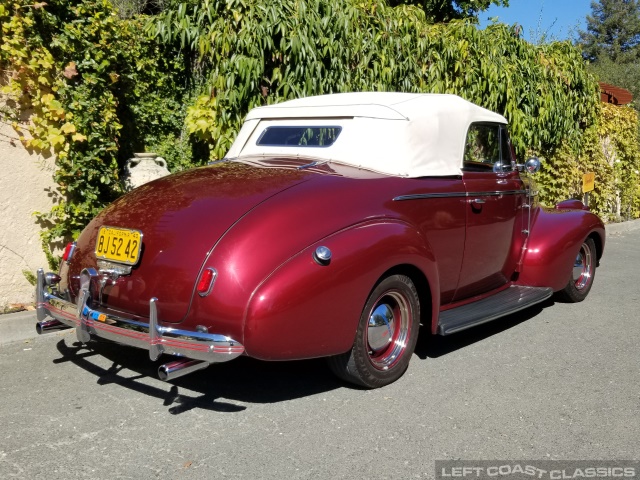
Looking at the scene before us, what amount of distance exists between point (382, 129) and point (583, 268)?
3.04 meters

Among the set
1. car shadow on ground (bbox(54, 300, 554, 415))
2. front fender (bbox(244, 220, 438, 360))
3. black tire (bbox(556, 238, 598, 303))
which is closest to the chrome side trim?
front fender (bbox(244, 220, 438, 360))

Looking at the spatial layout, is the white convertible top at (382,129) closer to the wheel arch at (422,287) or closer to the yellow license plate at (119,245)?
the wheel arch at (422,287)

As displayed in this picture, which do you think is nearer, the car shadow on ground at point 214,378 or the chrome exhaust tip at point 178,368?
the chrome exhaust tip at point 178,368

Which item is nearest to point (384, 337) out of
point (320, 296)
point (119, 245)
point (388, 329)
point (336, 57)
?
point (388, 329)

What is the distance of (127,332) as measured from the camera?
3.57 meters

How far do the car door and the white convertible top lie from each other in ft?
0.68

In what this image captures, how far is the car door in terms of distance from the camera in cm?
492

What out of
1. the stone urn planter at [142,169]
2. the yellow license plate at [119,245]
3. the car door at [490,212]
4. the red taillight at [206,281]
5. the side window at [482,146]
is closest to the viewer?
the red taillight at [206,281]

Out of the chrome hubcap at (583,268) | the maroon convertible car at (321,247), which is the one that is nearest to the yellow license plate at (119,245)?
the maroon convertible car at (321,247)

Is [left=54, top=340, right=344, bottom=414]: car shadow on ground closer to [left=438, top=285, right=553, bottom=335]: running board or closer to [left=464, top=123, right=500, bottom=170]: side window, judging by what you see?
[left=438, top=285, right=553, bottom=335]: running board

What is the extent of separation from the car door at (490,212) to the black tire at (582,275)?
104 centimetres

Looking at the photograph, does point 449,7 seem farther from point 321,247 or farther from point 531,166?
point 321,247

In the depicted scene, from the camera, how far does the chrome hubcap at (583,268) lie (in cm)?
641

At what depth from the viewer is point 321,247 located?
360 cm
